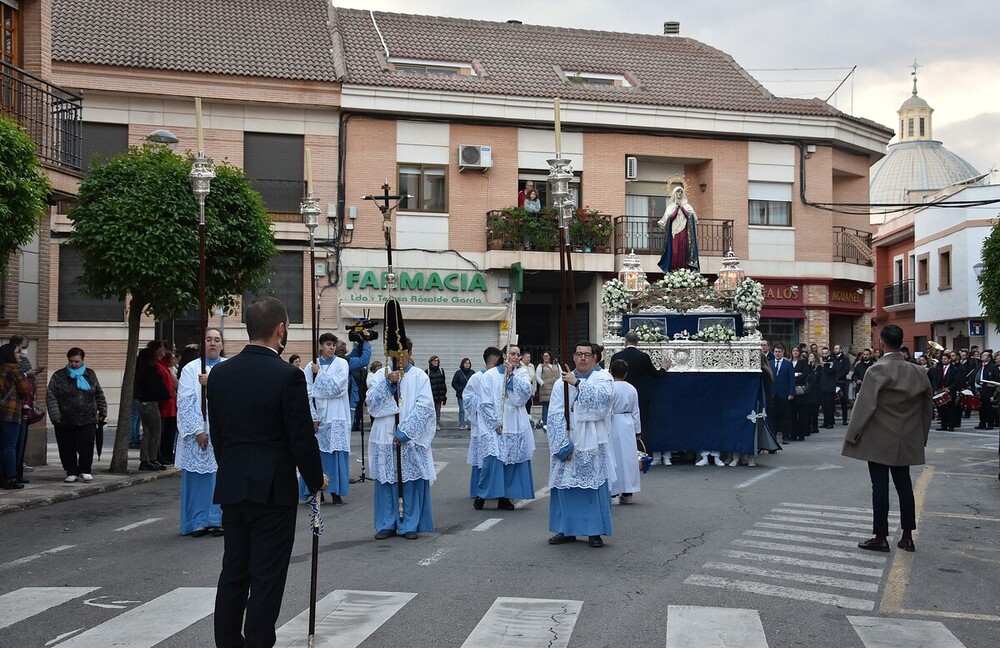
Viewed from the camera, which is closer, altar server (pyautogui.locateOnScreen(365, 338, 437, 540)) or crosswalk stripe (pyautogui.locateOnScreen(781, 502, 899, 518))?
altar server (pyautogui.locateOnScreen(365, 338, 437, 540))

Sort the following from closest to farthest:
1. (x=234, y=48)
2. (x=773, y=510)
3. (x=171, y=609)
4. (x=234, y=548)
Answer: (x=234, y=548), (x=171, y=609), (x=773, y=510), (x=234, y=48)

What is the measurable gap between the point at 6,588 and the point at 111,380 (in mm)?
18697

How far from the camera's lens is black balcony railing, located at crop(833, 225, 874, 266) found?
31.7 metres

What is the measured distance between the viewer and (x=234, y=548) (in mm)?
5766

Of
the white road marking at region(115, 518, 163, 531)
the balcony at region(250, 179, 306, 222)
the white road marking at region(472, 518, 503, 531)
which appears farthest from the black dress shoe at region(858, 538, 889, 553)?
the balcony at region(250, 179, 306, 222)

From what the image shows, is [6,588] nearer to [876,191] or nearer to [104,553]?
[104,553]

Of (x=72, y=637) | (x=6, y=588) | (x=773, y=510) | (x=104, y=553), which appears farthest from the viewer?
(x=773, y=510)

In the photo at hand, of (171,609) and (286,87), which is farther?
(286,87)

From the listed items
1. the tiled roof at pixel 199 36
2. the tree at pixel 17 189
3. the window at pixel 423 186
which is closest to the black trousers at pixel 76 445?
the tree at pixel 17 189

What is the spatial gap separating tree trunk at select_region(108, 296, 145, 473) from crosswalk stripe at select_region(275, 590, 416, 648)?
8806 mm

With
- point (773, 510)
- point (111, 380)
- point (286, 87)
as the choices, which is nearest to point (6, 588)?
point (773, 510)

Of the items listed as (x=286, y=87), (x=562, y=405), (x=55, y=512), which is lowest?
A: (x=55, y=512)

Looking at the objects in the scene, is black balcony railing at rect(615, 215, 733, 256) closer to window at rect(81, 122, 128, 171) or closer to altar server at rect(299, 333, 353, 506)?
window at rect(81, 122, 128, 171)

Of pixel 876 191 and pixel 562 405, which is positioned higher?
pixel 876 191
